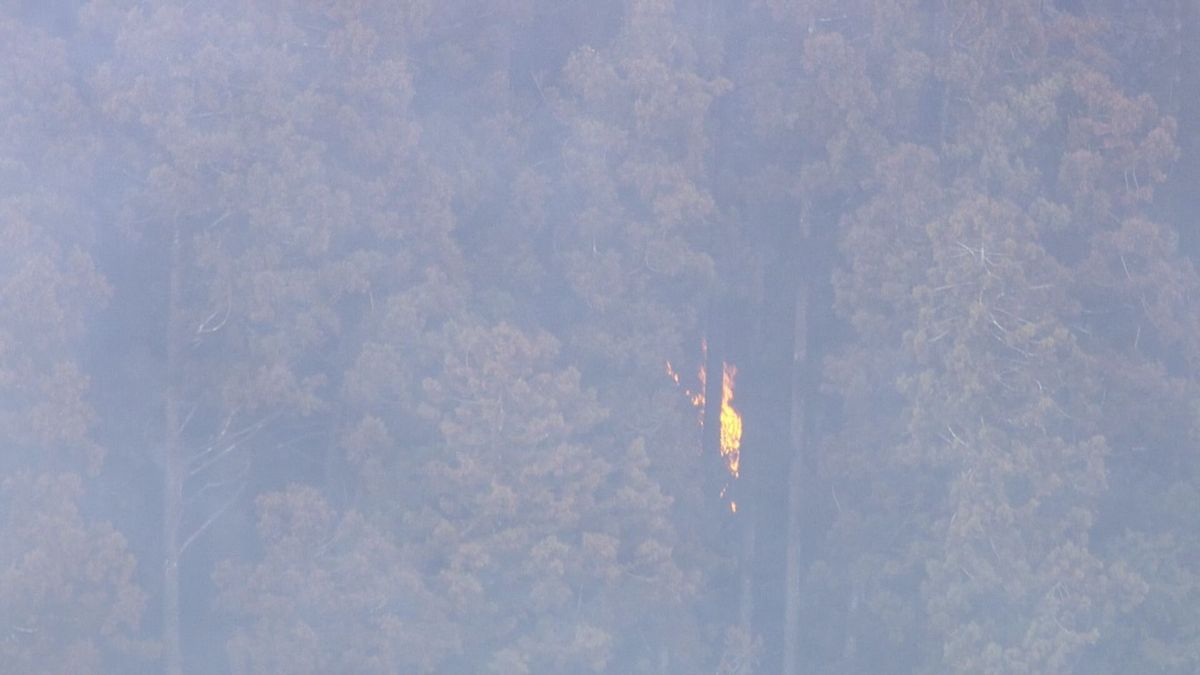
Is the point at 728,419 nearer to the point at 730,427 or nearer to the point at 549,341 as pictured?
the point at 730,427

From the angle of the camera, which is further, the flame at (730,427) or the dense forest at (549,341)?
the flame at (730,427)

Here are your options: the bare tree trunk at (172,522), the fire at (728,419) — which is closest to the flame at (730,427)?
the fire at (728,419)

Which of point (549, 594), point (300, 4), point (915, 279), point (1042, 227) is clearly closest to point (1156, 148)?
point (1042, 227)

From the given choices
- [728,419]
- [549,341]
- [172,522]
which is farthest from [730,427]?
[172,522]

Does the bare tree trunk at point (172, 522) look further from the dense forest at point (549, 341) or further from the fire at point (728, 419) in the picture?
the fire at point (728, 419)

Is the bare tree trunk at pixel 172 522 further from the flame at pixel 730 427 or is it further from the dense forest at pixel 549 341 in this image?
the flame at pixel 730 427

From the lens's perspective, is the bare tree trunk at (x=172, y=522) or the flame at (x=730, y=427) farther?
the flame at (x=730, y=427)

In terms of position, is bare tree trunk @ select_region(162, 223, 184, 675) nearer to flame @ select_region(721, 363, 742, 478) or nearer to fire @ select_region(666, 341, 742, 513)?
fire @ select_region(666, 341, 742, 513)

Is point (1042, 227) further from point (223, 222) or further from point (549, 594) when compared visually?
point (223, 222)
